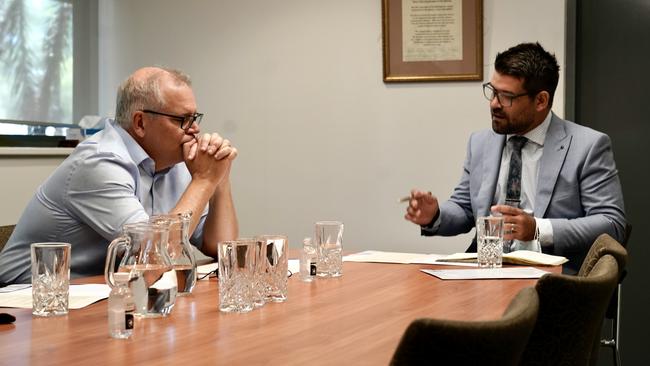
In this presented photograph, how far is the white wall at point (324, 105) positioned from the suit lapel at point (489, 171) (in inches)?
23.1

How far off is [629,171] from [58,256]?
3096 millimetres

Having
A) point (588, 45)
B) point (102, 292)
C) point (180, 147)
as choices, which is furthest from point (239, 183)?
point (102, 292)

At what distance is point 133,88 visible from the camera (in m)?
2.87

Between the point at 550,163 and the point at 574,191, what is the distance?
14 centimetres

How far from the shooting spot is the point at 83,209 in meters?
2.56

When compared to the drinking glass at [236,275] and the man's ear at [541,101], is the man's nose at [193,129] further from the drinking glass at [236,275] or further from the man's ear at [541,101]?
the man's ear at [541,101]

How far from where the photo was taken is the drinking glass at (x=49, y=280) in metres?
1.75

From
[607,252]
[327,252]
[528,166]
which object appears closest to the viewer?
[607,252]

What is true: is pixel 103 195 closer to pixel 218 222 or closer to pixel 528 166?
pixel 218 222

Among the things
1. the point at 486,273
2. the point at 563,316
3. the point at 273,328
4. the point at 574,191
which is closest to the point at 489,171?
the point at 574,191

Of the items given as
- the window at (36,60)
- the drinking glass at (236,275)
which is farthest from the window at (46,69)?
the drinking glass at (236,275)

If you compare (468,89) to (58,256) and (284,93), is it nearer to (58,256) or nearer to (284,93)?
(284,93)

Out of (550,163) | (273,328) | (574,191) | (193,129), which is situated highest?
(193,129)

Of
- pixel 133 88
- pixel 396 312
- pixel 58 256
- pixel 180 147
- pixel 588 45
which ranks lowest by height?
pixel 396 312
